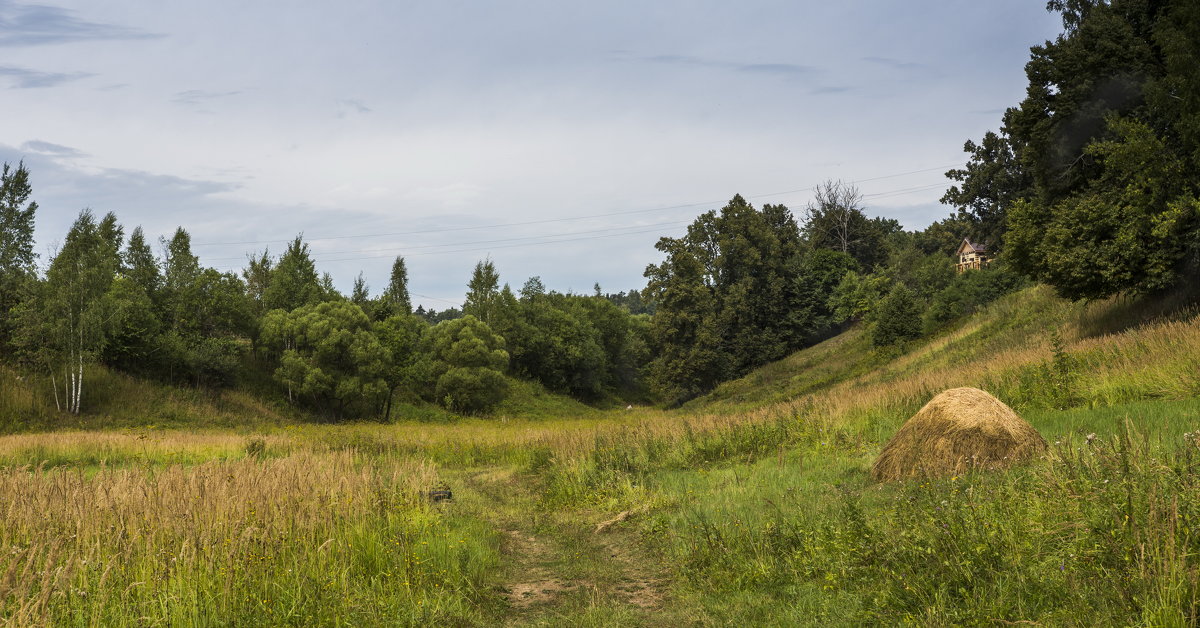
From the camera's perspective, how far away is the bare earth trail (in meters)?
6.39

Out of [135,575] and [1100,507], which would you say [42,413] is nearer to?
[135,575]

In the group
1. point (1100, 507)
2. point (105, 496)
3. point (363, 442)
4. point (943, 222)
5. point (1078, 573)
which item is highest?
point (943, 222)

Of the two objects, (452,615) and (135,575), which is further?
(452,615)

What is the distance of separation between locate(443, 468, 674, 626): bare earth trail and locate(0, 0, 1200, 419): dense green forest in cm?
2102

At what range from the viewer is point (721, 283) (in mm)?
65125

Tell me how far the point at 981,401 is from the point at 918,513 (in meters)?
4.50

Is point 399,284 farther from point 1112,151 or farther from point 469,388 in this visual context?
point 1112,151

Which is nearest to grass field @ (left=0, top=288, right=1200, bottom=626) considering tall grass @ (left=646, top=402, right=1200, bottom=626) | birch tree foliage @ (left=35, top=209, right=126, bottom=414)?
tall grass @ (left=646, top=402, right=1200, bottom=626)

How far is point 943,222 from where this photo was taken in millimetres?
93688

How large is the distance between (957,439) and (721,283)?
56.8 metres

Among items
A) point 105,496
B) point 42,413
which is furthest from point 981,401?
point 42,413

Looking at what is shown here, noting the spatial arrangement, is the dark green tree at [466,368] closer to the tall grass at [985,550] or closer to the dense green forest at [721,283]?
the dense green forest at [721,283]

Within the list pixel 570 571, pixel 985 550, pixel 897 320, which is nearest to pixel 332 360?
pixel 897 320

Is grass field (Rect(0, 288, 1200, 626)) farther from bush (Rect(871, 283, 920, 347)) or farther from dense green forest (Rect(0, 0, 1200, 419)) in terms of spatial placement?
bush (Rect(871, 283, 920, 347))
